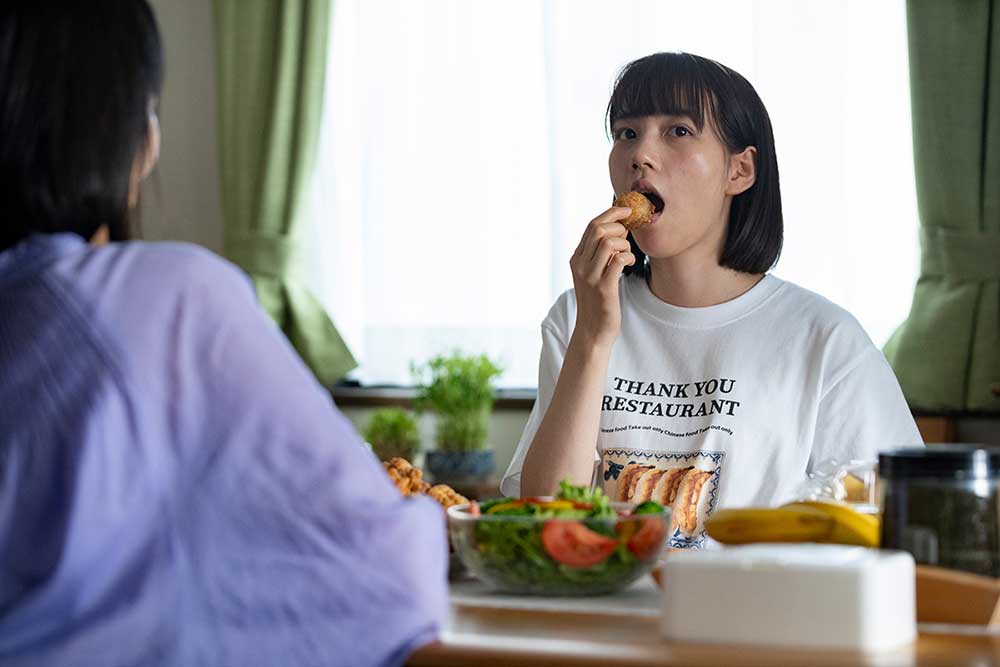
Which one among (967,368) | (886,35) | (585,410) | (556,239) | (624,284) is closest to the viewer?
(585,410)

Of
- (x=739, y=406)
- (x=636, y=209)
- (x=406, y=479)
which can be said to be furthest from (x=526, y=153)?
(x=406, y=479)

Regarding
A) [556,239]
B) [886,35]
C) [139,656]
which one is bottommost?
[139,656]

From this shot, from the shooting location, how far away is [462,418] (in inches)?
135

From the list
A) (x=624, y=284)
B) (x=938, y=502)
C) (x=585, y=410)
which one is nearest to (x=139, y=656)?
(x=938, y=502)

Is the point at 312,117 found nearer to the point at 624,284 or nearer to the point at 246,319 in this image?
the point at 624,284

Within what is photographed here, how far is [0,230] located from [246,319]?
251 millimetres

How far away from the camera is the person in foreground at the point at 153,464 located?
909mm

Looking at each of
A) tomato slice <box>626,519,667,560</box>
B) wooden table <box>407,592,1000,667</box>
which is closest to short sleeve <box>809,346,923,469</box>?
tomato slice <box>626,519,667,560</box>

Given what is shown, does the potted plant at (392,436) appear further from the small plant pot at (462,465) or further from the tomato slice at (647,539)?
the tomato slice at (647,539)

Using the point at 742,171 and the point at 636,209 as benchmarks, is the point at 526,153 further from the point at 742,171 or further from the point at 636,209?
the point at 636,209

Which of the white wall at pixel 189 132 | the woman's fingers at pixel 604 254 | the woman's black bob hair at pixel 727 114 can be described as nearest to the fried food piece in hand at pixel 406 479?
the woman's fingers at pixel 604 254

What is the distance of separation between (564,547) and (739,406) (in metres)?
0.85

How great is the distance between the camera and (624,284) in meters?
2.23

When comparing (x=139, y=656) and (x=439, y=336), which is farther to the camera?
(x=439, y=336)
